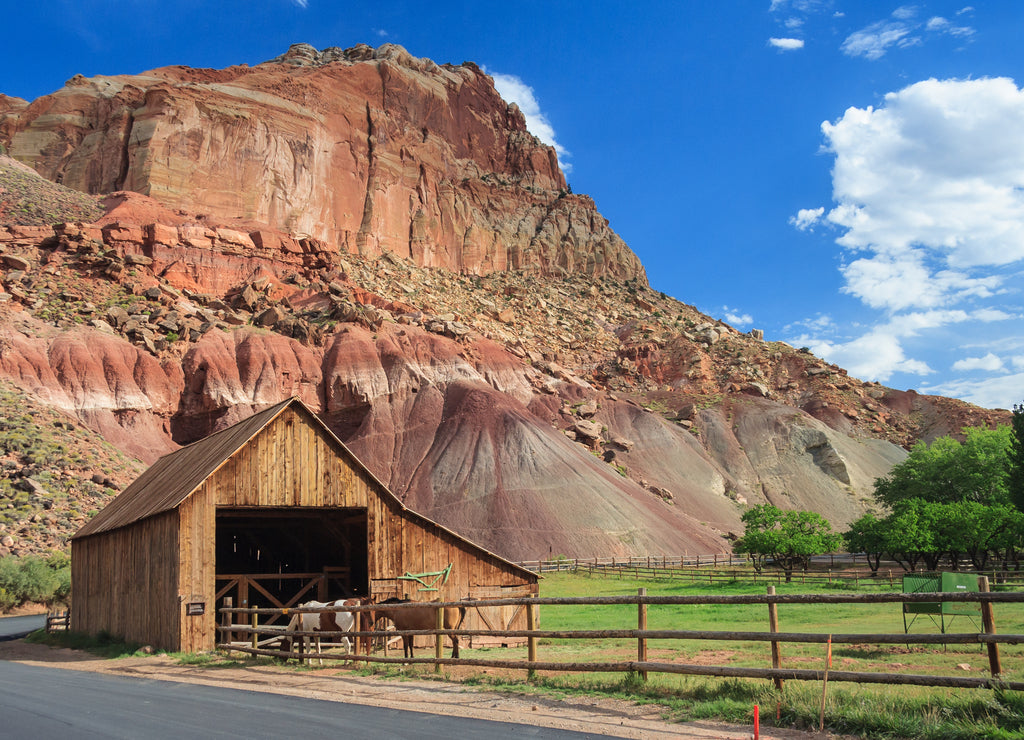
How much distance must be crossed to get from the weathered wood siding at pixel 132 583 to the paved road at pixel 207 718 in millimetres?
5948

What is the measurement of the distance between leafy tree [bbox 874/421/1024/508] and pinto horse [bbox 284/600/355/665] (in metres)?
46.9

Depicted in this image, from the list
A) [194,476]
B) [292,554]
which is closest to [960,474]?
[292,554]

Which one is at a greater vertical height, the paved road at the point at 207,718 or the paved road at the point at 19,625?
the paved road at the point at 207,718

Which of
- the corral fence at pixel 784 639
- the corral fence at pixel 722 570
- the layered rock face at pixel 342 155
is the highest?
the layered rock face at pixel 342 155

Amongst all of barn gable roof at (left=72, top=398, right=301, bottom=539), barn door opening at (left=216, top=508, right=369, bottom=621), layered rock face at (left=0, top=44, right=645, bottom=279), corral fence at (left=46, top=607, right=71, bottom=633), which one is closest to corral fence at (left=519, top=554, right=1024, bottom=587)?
barn door opening at (left=216, top=508, right=369, bottom=621)

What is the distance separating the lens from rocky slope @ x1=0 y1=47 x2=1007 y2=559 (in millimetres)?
63062

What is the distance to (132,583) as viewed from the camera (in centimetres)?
2233

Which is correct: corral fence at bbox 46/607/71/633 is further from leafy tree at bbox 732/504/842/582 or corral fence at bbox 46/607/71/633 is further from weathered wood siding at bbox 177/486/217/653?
leafy tree at bbox 732/504/842/582

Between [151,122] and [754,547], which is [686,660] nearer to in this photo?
[754,547]

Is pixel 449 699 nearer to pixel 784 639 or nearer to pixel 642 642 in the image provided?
pixel 642 642

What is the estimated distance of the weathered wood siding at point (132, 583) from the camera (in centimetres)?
1980

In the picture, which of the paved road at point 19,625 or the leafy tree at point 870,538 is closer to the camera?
the paved road at point 19,625

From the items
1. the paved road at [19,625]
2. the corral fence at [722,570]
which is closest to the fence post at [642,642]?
the paved road at [19,625]

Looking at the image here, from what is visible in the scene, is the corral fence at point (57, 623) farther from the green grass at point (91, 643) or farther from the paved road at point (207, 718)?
the paved road at point (207, 718)
